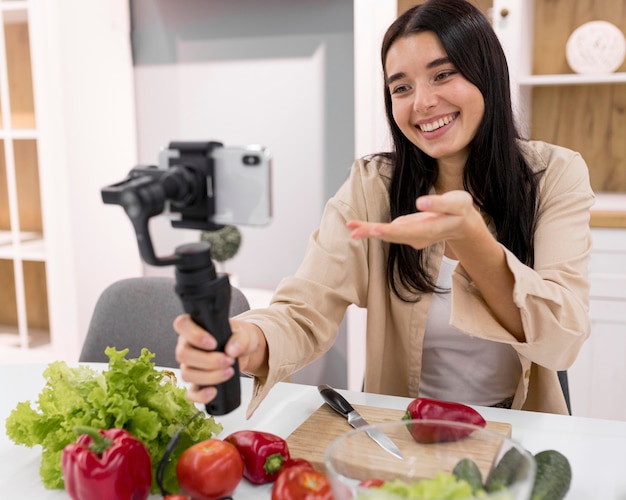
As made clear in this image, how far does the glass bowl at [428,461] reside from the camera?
0.66 metres

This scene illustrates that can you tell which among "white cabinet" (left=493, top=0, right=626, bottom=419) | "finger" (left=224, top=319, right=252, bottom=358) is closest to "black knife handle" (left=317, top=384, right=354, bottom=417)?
"finger" (left=224, top=319, right=252, bottom=358)

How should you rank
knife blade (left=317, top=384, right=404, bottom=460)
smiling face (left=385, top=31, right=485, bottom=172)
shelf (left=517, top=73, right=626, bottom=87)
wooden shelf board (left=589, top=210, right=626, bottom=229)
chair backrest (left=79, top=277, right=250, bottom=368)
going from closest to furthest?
knife blade (left=317, top=384, right=404, bottom=460) → smiling face (left=385, top=31, right=485, bottom=172) → chair backrest (left=79, top=277, right=250, bottom=368) → wooden shelf board (left=589, top=210, right=626, bottom=229) → shelf (left=517, top=73, right=626, bottom=87)

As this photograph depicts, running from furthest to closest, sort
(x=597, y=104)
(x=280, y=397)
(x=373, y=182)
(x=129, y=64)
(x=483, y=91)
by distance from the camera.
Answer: (x=129, y=64) < (x=597, y=104) < (x=373, y=182) < (x=483, y=91) < (x=280, y=397)

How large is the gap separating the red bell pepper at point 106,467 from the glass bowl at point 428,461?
0.26 meters

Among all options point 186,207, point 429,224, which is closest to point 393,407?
point 429,224

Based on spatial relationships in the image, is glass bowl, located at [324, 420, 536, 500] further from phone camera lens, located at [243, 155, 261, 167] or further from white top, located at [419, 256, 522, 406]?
white top, located at [419, 256, 522, 406]

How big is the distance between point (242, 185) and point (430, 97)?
0.75 meters

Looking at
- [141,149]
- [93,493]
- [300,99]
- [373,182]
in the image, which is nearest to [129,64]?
[141,149]

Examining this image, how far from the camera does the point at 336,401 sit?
112cm

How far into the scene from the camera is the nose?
4.38ft

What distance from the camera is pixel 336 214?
146 cm

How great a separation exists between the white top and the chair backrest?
50cm

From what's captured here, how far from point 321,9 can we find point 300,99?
345 mm

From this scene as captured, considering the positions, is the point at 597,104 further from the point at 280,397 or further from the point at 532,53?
the point at 280,397
